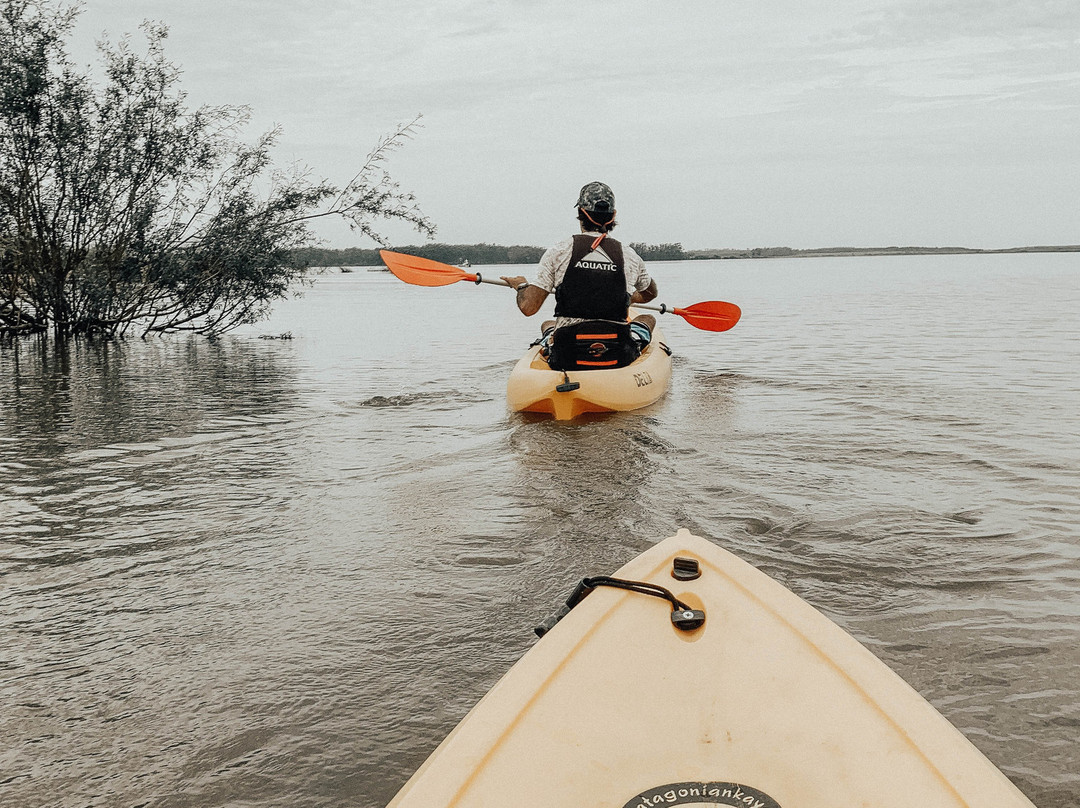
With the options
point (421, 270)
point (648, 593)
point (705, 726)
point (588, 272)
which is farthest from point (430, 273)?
point (705, 726)

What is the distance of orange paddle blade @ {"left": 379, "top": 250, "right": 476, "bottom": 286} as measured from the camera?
27.6 ft

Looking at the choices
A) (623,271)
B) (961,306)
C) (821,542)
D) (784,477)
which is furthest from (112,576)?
(961,306)

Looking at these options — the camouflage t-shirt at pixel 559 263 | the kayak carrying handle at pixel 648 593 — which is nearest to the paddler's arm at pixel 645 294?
the camouflage t-shirt at pixel 559 263

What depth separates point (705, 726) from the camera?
1748 millimetres

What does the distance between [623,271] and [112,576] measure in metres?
4.54

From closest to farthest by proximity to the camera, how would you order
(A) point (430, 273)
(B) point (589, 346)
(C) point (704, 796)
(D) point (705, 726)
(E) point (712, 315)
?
(C) point (704, 796)
(D) point (705, 726)
(B) point (589, 346)
(A) point (430, 273)
(E) point (712, 315)

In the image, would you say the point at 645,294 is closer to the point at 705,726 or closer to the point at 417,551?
the point at 417,551

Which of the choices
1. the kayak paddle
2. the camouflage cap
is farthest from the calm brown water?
the camouflage cap

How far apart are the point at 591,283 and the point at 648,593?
4.67m

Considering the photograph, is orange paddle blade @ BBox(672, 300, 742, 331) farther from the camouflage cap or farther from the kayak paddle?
the camouflage cap

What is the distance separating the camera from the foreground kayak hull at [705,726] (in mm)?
1519

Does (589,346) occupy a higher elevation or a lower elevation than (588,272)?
lower

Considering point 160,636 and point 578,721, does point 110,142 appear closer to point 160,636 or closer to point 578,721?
point 160,636

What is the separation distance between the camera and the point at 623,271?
6.69 meters
